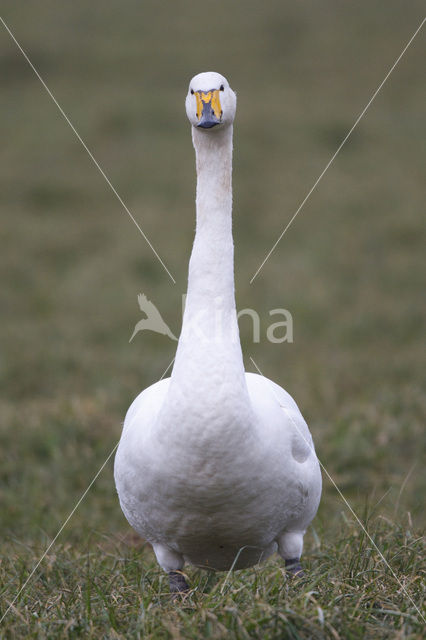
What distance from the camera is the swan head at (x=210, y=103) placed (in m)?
3.73

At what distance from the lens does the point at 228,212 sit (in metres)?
3.96

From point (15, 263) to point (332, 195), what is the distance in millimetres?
4995

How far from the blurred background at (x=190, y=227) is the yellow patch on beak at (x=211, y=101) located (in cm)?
213

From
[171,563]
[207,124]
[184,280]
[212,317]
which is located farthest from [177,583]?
[184,280]

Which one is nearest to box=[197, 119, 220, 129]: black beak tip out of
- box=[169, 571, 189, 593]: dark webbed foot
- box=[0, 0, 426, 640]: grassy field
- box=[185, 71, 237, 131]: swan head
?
box=[185, 71, 237, 131]: swan head

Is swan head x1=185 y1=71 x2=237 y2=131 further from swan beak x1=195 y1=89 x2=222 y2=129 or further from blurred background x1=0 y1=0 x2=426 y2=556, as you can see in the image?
blurred background x1=0 y1=0 x2=426 y2=556

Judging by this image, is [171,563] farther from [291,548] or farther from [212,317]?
[212,317]

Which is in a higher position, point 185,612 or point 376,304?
point 376,304

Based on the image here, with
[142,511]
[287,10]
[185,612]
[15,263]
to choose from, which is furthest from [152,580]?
[287,10]

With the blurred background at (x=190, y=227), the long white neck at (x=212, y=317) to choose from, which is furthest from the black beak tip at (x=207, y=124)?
the blurred background at (x=190, y=227)

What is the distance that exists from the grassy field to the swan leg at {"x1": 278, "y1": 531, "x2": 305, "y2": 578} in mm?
98

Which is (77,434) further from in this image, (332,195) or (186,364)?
(332,195)

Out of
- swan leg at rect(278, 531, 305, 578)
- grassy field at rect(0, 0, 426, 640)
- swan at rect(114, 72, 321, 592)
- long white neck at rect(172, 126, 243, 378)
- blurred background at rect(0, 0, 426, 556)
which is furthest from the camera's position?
blurred background at rect(0, 0, 426, 556)

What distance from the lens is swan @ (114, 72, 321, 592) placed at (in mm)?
3562
